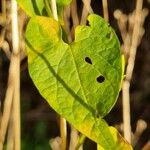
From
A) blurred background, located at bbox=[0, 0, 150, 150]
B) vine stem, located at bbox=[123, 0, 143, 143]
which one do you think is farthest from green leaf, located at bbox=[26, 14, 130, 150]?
blurred background, located at bbox=[0, 0, 150, 150]

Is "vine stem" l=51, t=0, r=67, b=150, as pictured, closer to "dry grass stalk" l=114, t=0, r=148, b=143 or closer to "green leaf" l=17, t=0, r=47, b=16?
"green leaf" l=17, t=0, r=47, b=16

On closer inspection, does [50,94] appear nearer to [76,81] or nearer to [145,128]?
[76,81]

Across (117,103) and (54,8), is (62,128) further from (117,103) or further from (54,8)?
(117,103)

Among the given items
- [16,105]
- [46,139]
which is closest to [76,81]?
[16,105]

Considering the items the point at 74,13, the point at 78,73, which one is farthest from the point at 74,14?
the point at 78,73

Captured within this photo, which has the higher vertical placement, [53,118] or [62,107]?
[62,107]

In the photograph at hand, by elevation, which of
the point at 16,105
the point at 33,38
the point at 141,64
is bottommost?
the point at 141,64

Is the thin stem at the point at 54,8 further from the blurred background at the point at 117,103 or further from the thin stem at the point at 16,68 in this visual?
the blurred background at the point at 117,103

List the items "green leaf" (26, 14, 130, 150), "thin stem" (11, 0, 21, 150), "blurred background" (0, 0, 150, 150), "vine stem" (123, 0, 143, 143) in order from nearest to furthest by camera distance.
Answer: "green leaf" (26, 14, 130, 150) < "thin stem" (11, 0, 21, 150) < "vine stem" (123, 0, 143, 143) < "blurred background" (0, 0, 150, 150)
